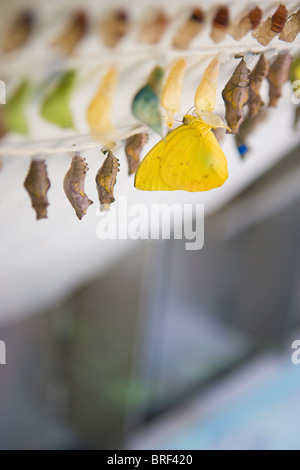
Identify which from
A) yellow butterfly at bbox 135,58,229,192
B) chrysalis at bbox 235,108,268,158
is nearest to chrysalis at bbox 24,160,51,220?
yellow butterfly at bbox 135,58,229,192

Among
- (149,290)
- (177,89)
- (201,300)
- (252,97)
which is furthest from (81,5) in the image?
(201,300)

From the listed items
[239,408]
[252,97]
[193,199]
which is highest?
[193,199]

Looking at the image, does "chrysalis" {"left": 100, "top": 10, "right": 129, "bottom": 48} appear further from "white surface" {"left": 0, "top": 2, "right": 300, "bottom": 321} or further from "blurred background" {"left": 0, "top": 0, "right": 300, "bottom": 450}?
"blurred background" {"left": 0, "top": 0, "right": 300, "bottom": 450}

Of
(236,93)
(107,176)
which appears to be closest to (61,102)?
(107,176)

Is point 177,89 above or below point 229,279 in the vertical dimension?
below

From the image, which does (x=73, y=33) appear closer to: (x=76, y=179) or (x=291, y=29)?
(x=76, y=179)

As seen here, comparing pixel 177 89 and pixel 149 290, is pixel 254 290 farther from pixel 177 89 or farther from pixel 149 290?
pixel 177 89
